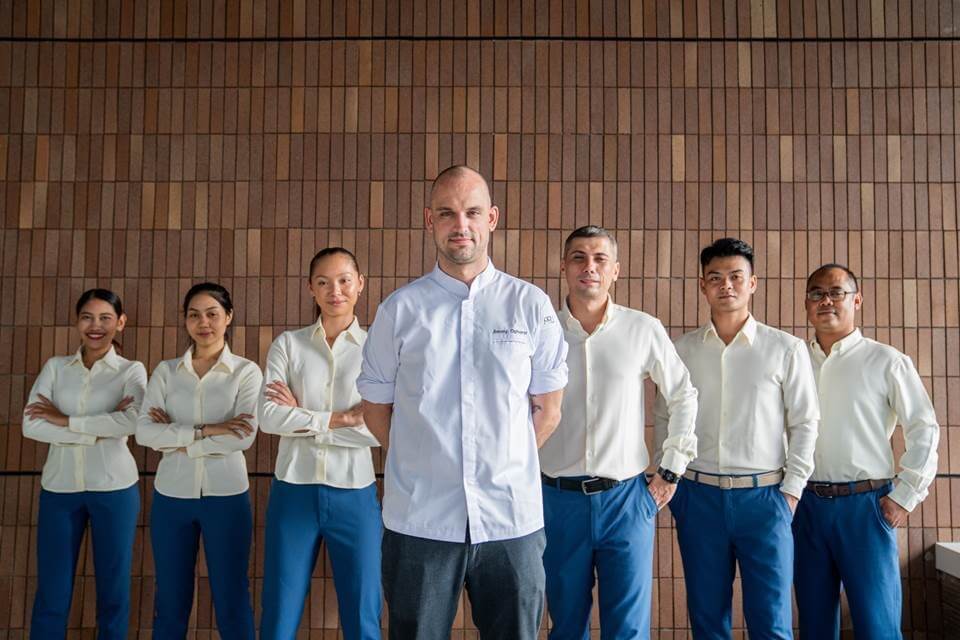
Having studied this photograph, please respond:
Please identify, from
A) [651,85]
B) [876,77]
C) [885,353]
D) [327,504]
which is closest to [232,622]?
[327,504]

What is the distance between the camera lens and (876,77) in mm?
4426

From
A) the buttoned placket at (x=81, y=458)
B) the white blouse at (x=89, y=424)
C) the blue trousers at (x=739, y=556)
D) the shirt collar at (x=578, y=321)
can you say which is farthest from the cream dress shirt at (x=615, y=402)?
the buttoned placket at (x=81, y=458)

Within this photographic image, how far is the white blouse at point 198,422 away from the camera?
11.3ft

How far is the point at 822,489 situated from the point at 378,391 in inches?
83.0

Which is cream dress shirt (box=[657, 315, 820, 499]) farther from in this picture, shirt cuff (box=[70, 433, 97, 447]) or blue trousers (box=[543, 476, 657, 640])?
shirt cuff (box=[70, 433, 97, 447])

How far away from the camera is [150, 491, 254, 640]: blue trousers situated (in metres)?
3.46

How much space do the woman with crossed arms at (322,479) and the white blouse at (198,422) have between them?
273 mm

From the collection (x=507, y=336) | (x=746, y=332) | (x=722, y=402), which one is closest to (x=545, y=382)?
(x=507, y=336)

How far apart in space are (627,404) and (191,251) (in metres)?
2.69

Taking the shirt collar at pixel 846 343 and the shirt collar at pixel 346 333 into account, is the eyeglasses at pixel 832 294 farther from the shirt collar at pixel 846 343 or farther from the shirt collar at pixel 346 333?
the shirt collar at pixel 346 333

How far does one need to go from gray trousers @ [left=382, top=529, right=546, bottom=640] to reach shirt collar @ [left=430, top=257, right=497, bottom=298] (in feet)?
2.34

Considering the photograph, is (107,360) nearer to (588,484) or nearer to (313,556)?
(313,556)

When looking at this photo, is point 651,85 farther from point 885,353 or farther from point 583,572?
point 583,572

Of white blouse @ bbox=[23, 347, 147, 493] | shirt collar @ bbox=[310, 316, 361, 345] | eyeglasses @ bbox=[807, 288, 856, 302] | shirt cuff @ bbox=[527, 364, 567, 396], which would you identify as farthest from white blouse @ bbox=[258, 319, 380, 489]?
eyeglasses @ bbox=[807, 288, 856, 302]
